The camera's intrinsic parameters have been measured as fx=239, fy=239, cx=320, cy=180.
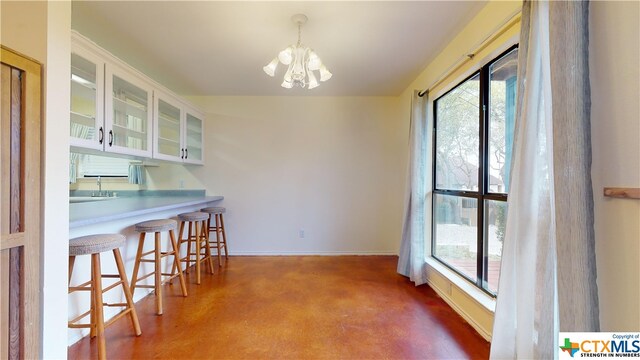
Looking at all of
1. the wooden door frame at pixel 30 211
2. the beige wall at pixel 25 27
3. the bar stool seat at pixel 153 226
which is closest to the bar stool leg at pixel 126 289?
the bar stool seat at pixel 153 226

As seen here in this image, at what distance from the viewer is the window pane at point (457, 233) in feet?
6.81

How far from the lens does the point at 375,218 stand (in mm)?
3680

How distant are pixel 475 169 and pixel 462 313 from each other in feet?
3.99

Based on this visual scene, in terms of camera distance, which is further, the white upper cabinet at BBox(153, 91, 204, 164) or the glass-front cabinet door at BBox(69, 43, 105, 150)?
the white upper cabinet at BBox(153, 91, 204, 164)

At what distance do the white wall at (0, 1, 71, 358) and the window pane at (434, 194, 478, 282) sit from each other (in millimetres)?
2729

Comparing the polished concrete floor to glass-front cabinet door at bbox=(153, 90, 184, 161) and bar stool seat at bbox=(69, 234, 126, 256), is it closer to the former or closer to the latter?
bar stool seat at bbox=(69, 234, 126, 256)

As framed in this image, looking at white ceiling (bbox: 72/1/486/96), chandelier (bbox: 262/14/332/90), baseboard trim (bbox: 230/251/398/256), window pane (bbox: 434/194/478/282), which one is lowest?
baseboard trim (bbox: 230/251/398/256)

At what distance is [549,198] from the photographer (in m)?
1.08

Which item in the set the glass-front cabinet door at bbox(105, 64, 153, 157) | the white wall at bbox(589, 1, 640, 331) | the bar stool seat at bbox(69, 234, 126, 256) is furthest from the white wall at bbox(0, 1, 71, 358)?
the white wall at bbox(589, 1, 640, 331)

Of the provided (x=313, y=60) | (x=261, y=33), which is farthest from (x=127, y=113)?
(x=313, y=60)

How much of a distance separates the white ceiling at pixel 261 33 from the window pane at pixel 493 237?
4.82ft

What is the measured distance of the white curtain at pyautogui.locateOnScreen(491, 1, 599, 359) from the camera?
931 millimetres

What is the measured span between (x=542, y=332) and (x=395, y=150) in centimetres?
285

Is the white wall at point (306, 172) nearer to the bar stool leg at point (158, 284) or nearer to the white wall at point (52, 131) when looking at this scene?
the bar stool leg at point (158, 284)
